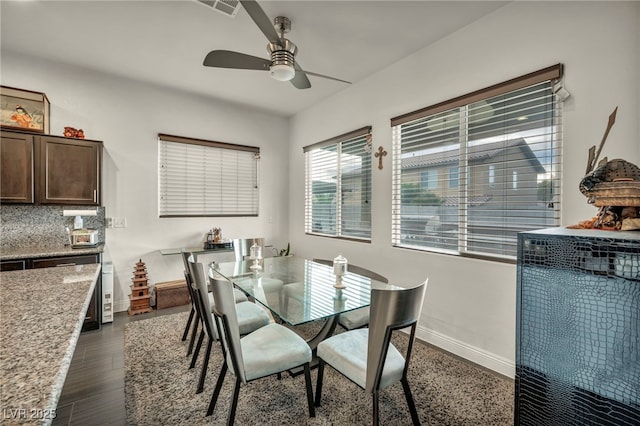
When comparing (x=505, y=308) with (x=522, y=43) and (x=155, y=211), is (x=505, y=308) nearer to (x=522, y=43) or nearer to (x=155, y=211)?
(x=522, y=43)

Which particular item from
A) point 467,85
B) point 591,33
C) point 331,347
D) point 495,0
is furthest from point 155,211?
point 591,33

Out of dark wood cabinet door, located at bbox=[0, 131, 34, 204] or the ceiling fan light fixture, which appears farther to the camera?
dark wood cabinet door, located at bbox=[0, 131, 34, 204]

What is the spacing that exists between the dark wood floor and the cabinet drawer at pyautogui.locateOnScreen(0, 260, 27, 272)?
0.87 meters

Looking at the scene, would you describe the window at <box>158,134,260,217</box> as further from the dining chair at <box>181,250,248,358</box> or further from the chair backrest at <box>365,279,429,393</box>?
the chair backrest at <box>365,279,429,393</box>

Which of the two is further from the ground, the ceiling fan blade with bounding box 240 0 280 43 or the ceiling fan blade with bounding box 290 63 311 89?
the ceiling fan blade with bounding box 240 0 280 43

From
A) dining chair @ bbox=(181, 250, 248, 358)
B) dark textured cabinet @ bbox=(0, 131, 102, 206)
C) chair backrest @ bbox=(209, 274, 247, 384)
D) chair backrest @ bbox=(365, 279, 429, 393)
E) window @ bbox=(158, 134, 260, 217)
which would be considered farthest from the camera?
window @ bbox=(158, 134, 260, 217)

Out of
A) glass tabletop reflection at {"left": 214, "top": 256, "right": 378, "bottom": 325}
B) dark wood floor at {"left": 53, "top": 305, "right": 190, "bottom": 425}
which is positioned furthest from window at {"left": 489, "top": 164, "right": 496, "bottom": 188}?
dark wood floor at {"left": 53, "top": 305, "right": 190, "bottom": 425}

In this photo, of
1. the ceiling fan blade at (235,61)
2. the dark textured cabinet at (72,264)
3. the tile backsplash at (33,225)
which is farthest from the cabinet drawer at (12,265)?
the ceiling fan blade at (235,61)

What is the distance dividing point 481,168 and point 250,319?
231cm

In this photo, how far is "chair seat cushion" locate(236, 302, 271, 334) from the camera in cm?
221

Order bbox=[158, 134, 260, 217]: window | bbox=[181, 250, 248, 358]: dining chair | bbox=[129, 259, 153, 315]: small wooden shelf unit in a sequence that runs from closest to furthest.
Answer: bbox=[181, 250, 248, 358]: dining chair, bbox=[129, 259, 153, 315]: small wooden shelf unit, bbox=[158, 134, 260, 217]: window

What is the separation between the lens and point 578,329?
896 mm

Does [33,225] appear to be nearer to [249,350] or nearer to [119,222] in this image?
[119,222]

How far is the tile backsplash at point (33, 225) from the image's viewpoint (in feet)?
9.69
